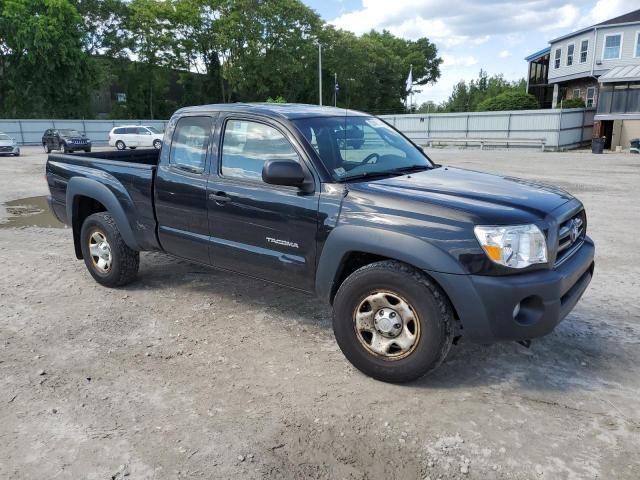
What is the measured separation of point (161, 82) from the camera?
2103 inches

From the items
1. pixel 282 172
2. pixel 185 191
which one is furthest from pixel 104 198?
pixel 282 172

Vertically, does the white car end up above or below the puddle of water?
above

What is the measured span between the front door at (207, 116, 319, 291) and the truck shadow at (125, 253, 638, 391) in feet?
2.54

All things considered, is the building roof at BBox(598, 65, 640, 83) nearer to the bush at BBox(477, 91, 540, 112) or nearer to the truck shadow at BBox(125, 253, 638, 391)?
the bush at BBox(477, 91, 540, 112)

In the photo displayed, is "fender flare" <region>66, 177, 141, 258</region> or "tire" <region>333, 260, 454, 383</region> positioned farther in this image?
"fender flare" <region>66, 177, 141, 258</region>

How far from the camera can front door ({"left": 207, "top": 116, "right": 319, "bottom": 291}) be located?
373cm

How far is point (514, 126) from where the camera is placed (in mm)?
30625

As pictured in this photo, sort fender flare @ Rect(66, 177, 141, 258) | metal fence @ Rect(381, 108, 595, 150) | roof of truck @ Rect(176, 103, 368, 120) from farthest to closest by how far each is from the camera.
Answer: metal fence @ Rect(381, 108, 595, 150), fender flare @ Rect(66, 177, 141, 258), roof of truck @ Rect(176, 103, 368, 120)

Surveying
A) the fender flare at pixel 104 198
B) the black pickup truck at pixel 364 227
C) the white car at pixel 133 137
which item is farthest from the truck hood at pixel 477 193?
the white car at pixel 133 137

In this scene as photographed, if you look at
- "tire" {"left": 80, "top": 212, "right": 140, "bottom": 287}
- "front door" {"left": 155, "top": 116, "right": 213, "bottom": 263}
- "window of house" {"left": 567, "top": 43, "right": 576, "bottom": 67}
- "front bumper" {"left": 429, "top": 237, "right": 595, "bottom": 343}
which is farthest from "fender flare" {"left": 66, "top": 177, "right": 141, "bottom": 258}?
"window of house" {"left": 567, "top": 43, "right": 576, "bottom": 67}

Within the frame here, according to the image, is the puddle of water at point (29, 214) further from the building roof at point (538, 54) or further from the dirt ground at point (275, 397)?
the building roof at point (538, 54)

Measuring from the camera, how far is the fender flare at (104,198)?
4969 mm

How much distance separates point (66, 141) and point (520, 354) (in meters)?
28.2

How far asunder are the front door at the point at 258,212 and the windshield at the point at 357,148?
205 mm
